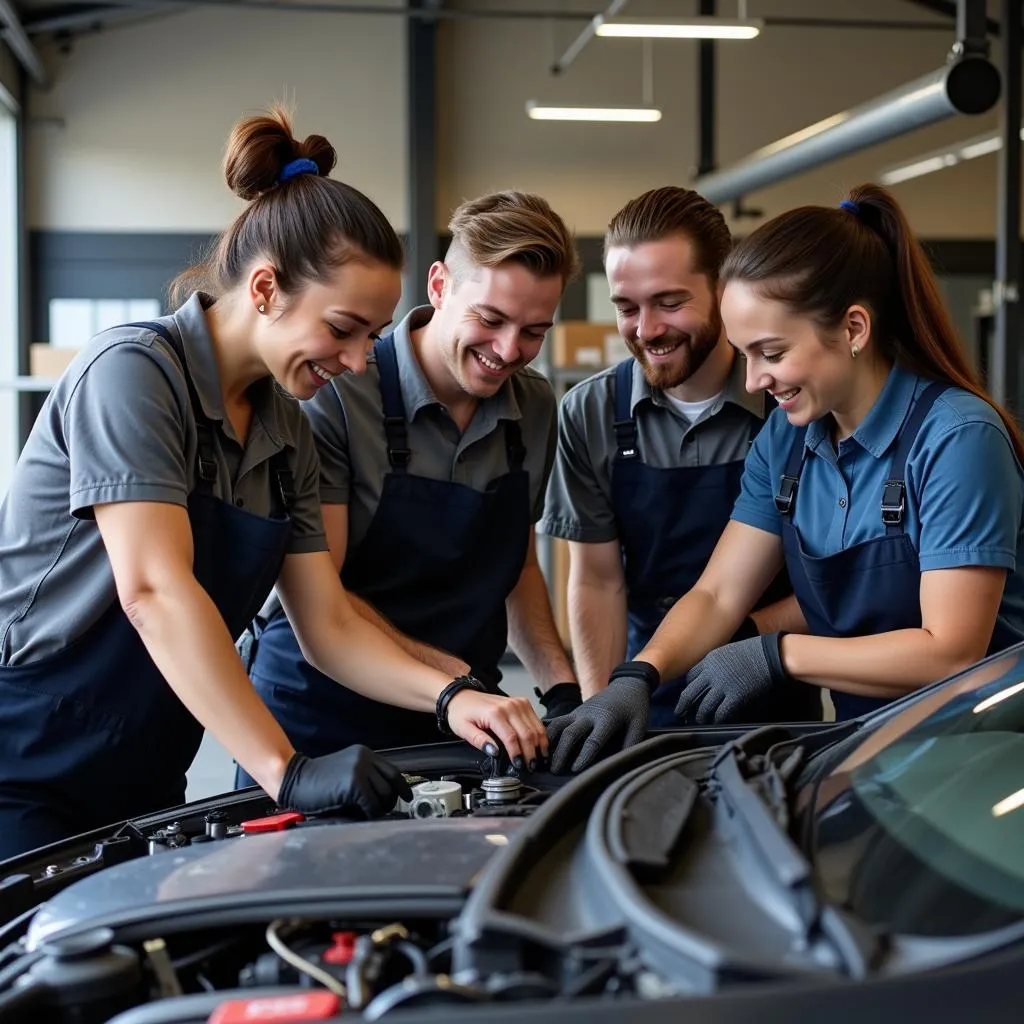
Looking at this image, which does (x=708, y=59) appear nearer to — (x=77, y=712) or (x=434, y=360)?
(x=434, y=360)

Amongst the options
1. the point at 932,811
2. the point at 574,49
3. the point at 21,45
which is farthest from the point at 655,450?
the point at 21,45

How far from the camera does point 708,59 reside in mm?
8117

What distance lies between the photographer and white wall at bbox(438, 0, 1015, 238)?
31.8 ft

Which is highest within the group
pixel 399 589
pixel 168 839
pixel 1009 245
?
pixel 1009 245

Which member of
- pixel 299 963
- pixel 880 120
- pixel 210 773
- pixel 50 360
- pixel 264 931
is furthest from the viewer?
pixel 50 360

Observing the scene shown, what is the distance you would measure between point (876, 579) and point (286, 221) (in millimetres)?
982

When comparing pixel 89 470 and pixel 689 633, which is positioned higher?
pixel 89 470

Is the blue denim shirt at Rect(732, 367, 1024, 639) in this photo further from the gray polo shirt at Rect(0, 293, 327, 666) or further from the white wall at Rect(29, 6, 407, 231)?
the white wall at Rect(29, 6, 407, 231)

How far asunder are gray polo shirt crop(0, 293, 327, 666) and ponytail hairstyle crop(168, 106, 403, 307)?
143mm

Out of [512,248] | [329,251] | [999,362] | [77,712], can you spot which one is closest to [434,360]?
[512,248]

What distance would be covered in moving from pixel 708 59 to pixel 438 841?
767 cm

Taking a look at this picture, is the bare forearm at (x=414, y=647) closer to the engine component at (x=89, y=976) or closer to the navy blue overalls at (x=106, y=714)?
the navy blue overalls at (x=106, y=714)

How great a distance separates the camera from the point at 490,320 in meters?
2.05

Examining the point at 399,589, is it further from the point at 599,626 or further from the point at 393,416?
the point at 599,626
